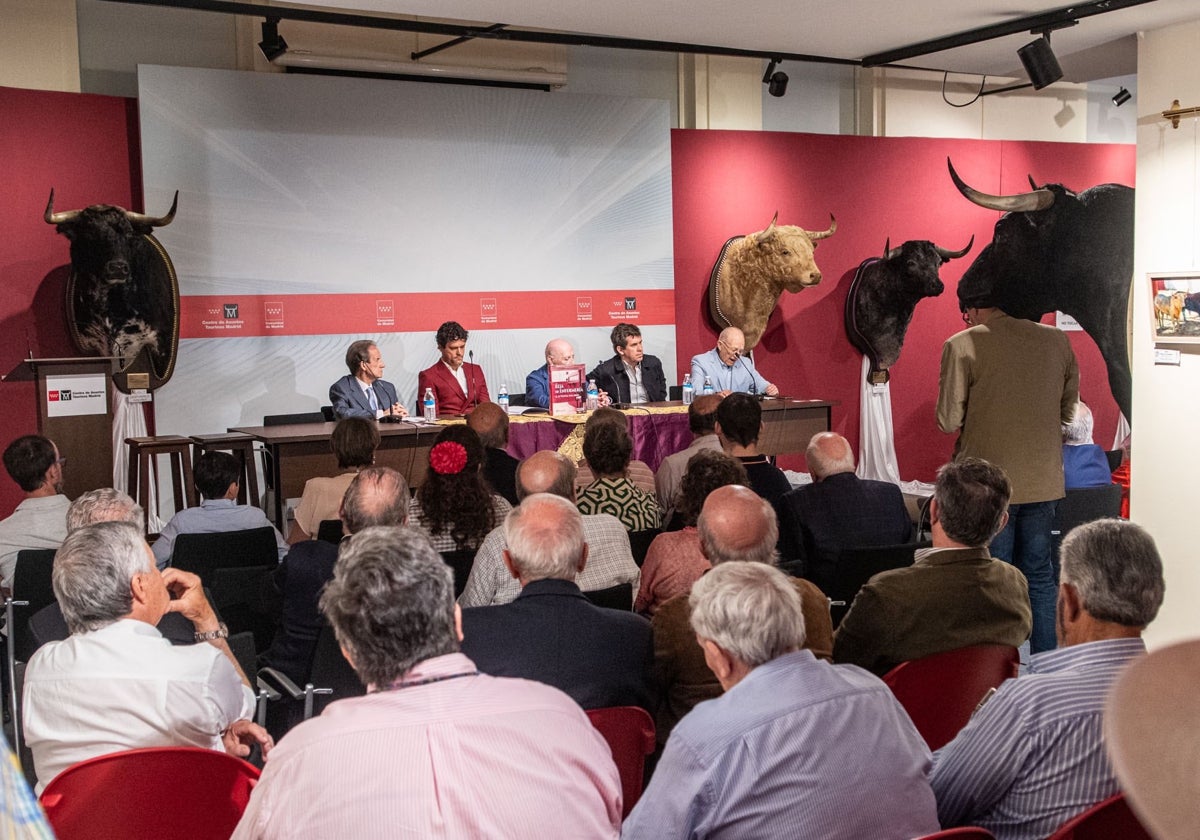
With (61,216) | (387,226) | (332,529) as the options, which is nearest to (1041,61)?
(387,226)

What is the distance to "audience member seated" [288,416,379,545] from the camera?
452 cm

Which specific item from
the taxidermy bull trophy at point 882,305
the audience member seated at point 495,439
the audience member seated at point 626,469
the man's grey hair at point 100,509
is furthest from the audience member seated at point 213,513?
the taxidermy bull trophy at point 882,305

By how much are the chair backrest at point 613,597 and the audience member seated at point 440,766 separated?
126 centimetres

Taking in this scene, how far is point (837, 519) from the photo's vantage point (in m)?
4.09

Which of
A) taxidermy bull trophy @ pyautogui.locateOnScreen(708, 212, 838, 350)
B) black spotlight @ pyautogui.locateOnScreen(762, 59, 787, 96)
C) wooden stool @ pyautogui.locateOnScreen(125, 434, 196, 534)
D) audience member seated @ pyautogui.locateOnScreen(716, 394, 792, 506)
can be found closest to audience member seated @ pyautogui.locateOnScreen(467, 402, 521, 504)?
audience member seated @ pyautogui.locateOnScreen(716, 394, 792, 506)

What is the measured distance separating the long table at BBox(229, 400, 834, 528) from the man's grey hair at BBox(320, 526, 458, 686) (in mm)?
3927

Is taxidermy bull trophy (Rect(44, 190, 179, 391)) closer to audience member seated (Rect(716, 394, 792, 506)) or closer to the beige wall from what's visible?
audience member seated (Rect(716, 394, 792, 506))

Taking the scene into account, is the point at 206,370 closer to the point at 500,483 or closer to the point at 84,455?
the point at 84,455

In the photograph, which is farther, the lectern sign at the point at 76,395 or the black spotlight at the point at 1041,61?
the black spotlight at the point at 1041,61

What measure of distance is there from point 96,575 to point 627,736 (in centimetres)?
115

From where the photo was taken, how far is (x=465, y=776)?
1.65 metres

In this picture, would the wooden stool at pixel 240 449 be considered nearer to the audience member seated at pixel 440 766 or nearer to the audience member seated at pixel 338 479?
the audience member seated at pixel 338 479

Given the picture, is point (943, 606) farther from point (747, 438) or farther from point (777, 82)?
point (777, 82)

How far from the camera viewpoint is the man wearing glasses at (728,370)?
27.4 feet
